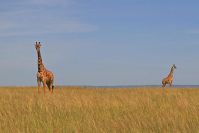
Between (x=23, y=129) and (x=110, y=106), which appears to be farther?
(x=110, y=106)

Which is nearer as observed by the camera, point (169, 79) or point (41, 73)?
point (41, 73)

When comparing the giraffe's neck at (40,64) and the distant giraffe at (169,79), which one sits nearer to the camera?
the giraffe's neck at (40,64)

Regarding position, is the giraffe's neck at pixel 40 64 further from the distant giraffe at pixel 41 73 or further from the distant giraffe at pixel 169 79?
the distant giraffe at pixel 169 79

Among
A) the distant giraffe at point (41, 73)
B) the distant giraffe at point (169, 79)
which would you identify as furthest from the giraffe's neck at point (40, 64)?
the distant giraffe at point (169, 79)

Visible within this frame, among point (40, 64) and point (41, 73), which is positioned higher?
point (40, 64)

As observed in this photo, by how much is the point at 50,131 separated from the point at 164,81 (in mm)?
24848

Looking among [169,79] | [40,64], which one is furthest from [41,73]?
[169,79]

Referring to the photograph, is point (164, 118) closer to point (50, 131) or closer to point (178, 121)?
point (178, 121)

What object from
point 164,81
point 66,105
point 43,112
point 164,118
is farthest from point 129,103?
point 164,81

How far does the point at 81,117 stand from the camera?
8117 mm

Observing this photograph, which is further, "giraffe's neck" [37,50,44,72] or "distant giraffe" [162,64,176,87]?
"distant giraffe" [162,64,176,87]

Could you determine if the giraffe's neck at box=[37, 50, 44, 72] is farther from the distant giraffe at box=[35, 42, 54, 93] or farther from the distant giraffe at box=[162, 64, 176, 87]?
the distant giraffe at box=[162, 64, 176, 87]

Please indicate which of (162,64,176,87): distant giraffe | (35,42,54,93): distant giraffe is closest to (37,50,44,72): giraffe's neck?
(35,42,54,93): distant giraffe

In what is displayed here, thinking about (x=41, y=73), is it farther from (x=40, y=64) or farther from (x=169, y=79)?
(x=169, y=79)
